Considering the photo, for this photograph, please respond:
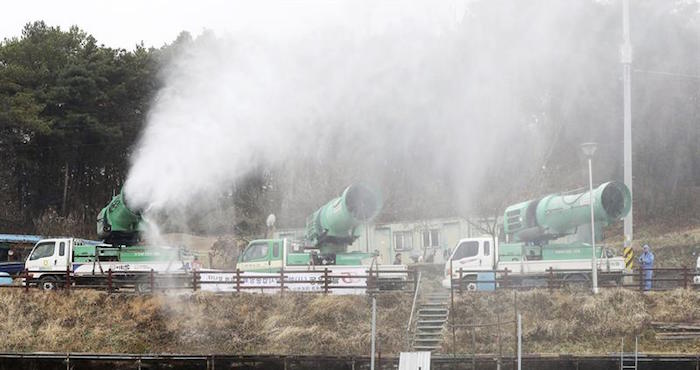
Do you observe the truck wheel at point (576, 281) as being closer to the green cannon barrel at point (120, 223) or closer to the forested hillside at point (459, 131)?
the forested hillside at point (459, 131)

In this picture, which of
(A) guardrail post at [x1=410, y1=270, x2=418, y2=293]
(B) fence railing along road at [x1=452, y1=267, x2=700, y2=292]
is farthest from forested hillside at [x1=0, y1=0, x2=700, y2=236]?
(B) fence railing along road at [x1=452, y1=267, x2=700, y2=292]

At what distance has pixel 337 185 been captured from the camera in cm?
4644

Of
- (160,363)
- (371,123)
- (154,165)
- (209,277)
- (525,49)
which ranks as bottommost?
(160,363)

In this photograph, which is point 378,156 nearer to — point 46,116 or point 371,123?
point 371,123

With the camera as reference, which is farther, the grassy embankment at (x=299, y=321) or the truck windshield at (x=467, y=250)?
the truck windshield at (x=467, y=250)

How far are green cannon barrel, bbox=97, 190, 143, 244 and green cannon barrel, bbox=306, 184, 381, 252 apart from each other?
259 inches

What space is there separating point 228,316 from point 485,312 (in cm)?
818

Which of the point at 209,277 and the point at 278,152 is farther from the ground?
the point at 278,152

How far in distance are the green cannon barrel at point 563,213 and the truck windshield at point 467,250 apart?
2024 mm

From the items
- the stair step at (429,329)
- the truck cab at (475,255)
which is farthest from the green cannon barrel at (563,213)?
the stair step at (429,329)

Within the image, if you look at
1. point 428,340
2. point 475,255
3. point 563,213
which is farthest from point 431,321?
point 563,213

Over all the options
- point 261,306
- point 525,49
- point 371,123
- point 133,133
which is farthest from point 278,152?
point 133,133

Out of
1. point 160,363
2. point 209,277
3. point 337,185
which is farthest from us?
point 337,185

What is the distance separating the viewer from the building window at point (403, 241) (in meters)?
53.1
